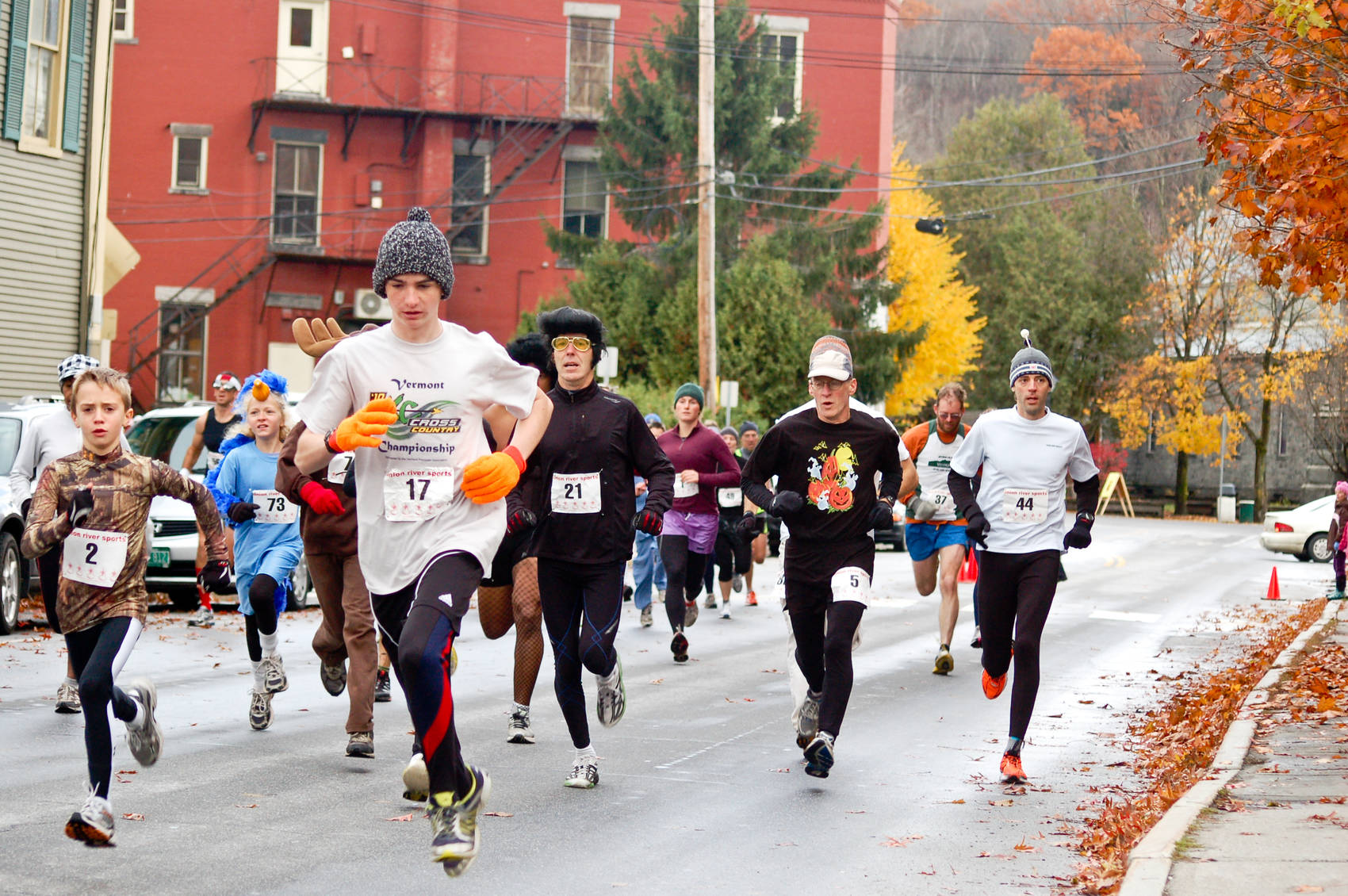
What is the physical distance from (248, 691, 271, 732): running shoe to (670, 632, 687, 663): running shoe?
4.73m

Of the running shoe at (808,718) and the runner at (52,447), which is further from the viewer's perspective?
the runner at (52,447)

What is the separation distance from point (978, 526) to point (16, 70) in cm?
1689

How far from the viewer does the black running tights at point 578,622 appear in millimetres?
8031

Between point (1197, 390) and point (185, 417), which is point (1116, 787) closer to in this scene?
point (185, 417)

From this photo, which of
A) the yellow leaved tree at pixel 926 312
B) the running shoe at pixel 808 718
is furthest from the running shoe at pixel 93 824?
the yellow leaved tree at pixel 926 312

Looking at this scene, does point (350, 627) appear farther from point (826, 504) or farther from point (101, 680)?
point (826, 504)

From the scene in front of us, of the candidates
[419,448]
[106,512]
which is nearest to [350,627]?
[106,512]

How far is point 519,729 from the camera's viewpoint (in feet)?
30.7

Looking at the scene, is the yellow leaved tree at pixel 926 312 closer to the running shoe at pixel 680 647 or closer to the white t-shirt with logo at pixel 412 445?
the running shoe at pixel 680 647

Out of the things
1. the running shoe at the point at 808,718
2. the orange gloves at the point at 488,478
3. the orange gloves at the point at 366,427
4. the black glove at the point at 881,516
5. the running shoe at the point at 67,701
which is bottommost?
the running shoe at the point at 67,701

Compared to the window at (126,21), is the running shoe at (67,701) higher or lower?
lower

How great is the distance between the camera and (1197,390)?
55.7m

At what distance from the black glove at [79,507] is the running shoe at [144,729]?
2.34ft

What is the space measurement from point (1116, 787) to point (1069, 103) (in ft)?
267
